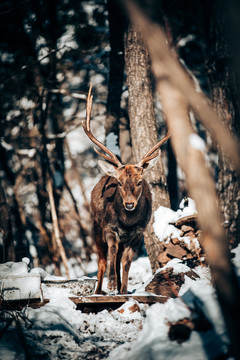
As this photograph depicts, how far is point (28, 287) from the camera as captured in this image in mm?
3697

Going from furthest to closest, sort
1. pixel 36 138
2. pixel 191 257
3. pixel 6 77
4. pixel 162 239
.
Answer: pixel 36 138 → pixel 6 77 → pixel 162 239 → pixel 191 257

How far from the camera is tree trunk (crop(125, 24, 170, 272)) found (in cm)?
625

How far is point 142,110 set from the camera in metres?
6.50

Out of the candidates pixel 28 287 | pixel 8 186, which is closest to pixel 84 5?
pixel 8 186

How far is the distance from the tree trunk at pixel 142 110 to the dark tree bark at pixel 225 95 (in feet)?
4.26

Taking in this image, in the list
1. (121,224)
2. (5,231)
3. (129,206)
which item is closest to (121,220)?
(121,224)

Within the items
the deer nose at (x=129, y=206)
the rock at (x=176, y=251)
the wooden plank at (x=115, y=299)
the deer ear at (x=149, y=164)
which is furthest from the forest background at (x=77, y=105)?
the wooden plank at (x=115, y=299)

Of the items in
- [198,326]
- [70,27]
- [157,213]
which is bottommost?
[198,326]

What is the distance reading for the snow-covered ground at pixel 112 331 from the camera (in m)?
2.31

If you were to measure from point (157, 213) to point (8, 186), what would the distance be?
A: 6.52 metres

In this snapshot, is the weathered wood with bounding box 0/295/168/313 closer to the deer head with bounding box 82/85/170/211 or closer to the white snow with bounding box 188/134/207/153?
the deer head with bounding box 82/85/170/211

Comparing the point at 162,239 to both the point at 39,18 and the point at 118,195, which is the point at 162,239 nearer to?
the point at 118,195

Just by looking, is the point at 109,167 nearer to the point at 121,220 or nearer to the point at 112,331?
the point at 121,220

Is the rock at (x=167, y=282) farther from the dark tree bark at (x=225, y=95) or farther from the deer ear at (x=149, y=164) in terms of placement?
the deer ear at (x=149, y=164)
